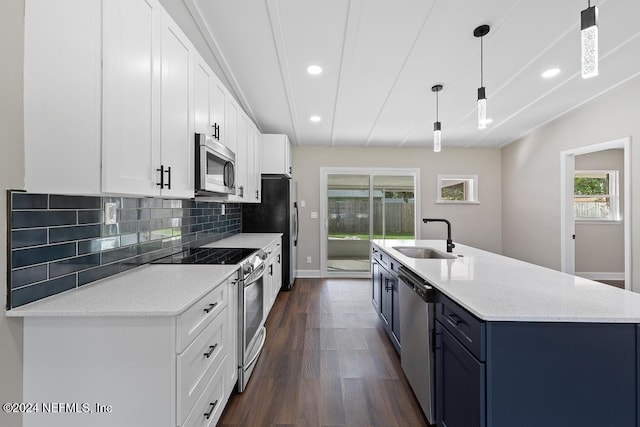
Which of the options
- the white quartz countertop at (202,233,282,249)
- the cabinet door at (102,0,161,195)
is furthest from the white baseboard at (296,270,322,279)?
the cabinet door at (102,0,161,195)

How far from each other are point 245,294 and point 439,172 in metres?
4.72

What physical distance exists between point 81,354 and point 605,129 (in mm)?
5166

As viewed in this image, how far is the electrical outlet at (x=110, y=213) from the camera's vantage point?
4.85 feet

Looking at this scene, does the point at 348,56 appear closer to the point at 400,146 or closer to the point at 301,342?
the point at 301,342

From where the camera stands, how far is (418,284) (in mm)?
1640

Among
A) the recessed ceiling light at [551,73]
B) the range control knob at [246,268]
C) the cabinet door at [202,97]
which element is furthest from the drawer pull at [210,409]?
the recessed ceiling light at [551,73]

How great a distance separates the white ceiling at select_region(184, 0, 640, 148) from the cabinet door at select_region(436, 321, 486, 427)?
2.09 meters

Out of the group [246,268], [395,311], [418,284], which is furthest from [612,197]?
[246,268]

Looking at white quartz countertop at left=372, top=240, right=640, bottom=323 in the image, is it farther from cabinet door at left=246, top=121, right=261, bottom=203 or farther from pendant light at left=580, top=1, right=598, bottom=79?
cabinet door at left=246, top=121, right=261, bottom=203

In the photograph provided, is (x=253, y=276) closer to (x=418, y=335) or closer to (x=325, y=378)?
(x=325, y=378)

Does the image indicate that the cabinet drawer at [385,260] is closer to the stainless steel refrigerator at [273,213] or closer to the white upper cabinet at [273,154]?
the stainless steel refrigerator at [273,213]

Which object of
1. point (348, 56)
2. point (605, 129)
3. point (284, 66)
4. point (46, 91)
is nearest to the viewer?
point (46, 91)

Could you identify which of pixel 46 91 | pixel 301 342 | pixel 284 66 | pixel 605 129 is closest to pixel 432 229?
pixel 605 129

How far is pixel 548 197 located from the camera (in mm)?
4270
